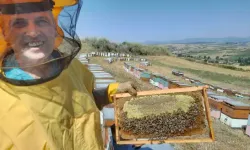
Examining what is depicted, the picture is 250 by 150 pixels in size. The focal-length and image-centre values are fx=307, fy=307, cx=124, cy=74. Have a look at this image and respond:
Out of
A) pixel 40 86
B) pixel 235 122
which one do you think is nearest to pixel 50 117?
pixel 40 86

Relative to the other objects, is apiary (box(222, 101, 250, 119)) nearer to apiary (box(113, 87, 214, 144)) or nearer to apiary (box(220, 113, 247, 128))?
apiary (box(220, 113, 247, 128))

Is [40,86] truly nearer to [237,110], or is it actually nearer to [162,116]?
[162,116]

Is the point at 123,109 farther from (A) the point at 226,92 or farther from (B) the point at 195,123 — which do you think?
(A) the point at 226,92

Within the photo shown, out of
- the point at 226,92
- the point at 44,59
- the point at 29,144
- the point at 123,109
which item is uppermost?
the point at 44,59

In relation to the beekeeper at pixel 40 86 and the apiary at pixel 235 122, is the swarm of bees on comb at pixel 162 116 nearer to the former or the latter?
the beekeeper at pixel 40 86

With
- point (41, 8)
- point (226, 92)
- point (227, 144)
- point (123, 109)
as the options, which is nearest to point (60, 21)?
point (41, 8)

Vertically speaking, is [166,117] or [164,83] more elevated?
[166,117]

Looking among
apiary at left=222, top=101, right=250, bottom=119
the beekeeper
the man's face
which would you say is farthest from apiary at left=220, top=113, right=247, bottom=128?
the man's face
